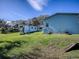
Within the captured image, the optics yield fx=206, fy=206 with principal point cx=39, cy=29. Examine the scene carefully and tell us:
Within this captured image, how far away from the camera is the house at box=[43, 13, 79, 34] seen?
3656 centimetres

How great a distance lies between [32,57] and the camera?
15.2m

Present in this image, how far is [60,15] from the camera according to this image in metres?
37.3

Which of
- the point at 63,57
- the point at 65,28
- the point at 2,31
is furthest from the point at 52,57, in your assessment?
the point at 2,31

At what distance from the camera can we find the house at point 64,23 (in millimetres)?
36562

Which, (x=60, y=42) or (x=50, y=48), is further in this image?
(x=60, y=42)

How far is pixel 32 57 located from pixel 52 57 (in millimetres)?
1545

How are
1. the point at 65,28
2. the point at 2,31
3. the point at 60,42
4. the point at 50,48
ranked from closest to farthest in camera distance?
1. the point at 50,48
2. the point at 60,42
3. the point at 65,28
4. the point at 2,31

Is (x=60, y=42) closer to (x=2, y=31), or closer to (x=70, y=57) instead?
(x=70, y=57)

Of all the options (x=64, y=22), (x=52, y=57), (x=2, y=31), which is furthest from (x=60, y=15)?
(x=52, y=57)

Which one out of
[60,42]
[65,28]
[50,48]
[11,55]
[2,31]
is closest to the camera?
[11,55]

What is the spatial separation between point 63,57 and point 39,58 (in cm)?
182

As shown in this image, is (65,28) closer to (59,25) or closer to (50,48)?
(59,25)

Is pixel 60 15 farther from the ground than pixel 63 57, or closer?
farther from the ground

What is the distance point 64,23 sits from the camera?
37.0 metres
